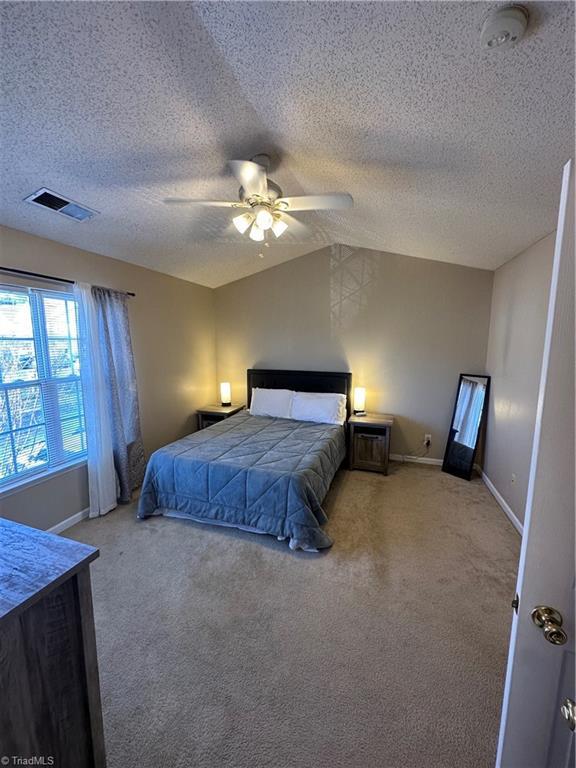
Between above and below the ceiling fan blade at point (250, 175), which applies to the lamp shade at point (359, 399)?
below

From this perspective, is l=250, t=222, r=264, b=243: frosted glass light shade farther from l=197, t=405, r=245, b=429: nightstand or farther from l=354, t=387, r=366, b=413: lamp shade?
l=197, t=405, r=245, b=429: nightstand

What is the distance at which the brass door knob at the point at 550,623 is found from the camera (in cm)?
67

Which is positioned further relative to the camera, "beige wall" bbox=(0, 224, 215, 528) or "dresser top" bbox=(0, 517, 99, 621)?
"beige wall" bbox=(0, 224, 215, 528)

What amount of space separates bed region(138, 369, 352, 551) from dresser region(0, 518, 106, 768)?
4.93 feet

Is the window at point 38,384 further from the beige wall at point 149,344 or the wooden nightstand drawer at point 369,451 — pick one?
the wooden nightstand drawer at point 369,451

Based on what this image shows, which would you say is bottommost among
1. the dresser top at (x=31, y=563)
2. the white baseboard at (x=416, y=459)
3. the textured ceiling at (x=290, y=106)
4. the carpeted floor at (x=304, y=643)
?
the carpeted floor at (x=304, y=643)

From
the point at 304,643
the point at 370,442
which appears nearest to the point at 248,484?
the point at 304,643

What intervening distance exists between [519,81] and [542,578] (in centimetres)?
158

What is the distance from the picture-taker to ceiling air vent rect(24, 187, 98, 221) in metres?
1.99

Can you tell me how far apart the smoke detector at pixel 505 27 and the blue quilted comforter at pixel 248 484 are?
234 cm

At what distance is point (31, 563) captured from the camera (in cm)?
93

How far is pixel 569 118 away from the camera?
125cm

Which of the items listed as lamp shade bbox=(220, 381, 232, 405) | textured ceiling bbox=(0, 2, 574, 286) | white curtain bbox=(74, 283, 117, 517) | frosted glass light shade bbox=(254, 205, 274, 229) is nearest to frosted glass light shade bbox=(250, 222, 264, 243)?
frosted glass light shade bbox=(254, 205, 274, 229)

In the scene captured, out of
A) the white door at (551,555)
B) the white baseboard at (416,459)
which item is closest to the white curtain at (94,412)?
the white door at (551,555)
